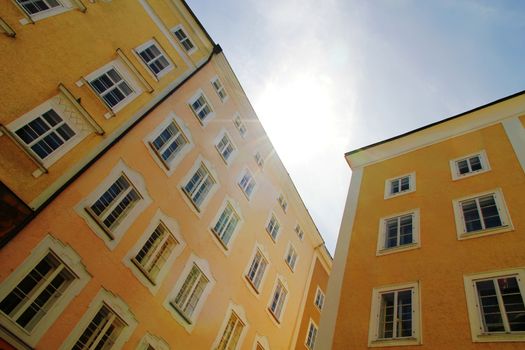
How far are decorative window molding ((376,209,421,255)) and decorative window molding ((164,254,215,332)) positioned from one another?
329 inches

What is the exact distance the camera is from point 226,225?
66.8ft

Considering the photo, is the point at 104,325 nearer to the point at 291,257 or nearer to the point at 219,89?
the point at 219,89

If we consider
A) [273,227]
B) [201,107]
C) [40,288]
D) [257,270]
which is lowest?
[40,288]

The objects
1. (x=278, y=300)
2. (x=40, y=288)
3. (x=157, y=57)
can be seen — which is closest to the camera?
(x=40, y=288)

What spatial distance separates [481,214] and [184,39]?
707 inches

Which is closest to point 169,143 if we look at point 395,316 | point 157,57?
point 157,57

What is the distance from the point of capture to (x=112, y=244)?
45.0 feet

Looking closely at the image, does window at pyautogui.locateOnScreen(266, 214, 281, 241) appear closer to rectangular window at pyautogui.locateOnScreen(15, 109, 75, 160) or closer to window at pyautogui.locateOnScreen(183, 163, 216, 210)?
window at pyautogui.locateOnScreen(183, 163, 216, 210)

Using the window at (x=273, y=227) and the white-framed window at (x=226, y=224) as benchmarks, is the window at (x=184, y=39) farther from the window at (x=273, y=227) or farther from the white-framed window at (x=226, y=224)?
the window at (x=273, y=227)

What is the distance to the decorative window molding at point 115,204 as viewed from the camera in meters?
13.3

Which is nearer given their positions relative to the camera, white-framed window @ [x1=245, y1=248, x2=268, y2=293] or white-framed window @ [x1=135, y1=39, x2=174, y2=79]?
white-framed window @ [x1=135, y1=39, x2=174, y2=79]

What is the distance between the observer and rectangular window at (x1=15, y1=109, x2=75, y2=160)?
41.0 ft

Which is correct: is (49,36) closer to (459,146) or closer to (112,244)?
(112,244)

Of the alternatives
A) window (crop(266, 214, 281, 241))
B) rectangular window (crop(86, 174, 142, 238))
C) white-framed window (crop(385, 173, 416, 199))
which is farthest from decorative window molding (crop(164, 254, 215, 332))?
white-framed window (crop(385, 173, 416, 199))
